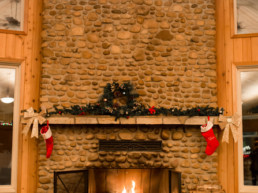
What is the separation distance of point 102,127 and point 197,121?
5.08ft

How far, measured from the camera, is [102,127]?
4.62 meters

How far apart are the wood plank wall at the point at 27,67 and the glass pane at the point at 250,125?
344 cm

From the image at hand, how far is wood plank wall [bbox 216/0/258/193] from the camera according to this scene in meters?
4.46

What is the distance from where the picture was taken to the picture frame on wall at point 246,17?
4.68 metres

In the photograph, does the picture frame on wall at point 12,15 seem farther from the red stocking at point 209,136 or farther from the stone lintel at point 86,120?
the red stocking at point 209,136

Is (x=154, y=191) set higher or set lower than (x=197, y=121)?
lower

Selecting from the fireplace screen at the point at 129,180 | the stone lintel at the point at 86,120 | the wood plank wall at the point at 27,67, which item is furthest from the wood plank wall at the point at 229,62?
the wood plank wall at the point at 27,67

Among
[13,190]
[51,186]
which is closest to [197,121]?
[51,186]

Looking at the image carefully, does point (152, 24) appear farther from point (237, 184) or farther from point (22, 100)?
point (237, 184)

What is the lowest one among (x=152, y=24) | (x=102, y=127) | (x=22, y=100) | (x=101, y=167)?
(x=101, y=167)

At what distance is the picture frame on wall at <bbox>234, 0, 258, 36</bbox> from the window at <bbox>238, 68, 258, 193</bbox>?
2.21ft

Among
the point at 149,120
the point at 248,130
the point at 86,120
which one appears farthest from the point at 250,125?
the point at 86,120

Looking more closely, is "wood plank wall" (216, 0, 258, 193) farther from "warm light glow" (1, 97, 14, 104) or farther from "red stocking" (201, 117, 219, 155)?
"warm light glow" (1, 97, 14, 104)

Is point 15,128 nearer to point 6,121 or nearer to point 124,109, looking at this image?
point 6,121
